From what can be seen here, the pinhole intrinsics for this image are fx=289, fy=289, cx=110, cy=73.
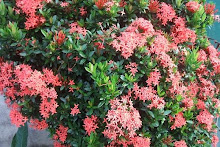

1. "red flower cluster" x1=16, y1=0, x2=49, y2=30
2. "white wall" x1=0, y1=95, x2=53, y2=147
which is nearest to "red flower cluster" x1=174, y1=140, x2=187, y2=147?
"red flower cluster" x1=16, y1=0, x2=49, y2=30

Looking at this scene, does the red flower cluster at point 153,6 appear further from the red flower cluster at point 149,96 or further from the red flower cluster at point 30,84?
the red flower cluster at point 30,84

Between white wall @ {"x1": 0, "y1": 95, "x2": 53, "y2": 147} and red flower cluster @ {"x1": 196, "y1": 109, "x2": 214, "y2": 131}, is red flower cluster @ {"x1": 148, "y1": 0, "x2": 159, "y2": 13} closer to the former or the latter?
red flower cluster @ {"x1": 196, "y1": 109, "x2": 214, "y2": 131}

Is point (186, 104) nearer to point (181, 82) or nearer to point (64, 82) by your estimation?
point (181, 82)

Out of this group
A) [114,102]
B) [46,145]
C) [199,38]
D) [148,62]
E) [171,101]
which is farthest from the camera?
[46,145]

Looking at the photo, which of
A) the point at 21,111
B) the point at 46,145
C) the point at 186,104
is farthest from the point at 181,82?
the point at 46,145

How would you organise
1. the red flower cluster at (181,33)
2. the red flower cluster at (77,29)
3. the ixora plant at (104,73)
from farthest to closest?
the red flower cluster at (181,33) < the red flower cluster at (77,29) < the ixora plant at (104,73)

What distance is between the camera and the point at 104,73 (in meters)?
1.60

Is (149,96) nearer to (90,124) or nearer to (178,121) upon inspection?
(178,121)

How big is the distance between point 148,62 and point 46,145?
1.77 meters

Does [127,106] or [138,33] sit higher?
[138,33]

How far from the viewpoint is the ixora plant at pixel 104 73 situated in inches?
64.9

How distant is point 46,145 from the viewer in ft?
9.84

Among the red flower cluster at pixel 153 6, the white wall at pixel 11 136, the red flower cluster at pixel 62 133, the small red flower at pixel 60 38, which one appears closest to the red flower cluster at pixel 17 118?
the red flower cluster at pixel 62 133

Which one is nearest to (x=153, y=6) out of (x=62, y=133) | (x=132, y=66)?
(x=132, y=66)
